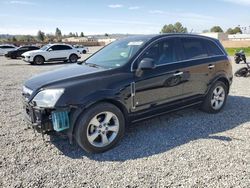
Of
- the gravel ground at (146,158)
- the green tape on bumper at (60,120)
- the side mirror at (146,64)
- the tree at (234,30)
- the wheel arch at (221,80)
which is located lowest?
the gravel ground at (146,158)

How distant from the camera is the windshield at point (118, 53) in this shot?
Answer: 4449 mm

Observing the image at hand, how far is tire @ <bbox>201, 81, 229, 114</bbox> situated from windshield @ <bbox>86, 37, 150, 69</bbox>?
6.28 feet

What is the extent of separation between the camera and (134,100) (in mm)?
4234

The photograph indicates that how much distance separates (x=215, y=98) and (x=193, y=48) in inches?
48.8

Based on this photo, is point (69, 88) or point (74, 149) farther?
point (74, 149)

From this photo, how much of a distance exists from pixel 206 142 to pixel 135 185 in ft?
5.55

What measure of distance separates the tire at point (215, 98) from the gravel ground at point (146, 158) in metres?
0.31

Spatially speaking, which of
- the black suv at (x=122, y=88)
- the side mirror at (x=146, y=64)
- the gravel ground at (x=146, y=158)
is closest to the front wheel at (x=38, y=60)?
the gravel ground at (x=146, y=158)

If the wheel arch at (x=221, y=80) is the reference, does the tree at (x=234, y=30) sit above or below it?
above

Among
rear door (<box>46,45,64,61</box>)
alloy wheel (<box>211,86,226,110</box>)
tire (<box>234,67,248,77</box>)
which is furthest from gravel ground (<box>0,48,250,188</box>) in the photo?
rear door (<box>46,45,64,61</box>)

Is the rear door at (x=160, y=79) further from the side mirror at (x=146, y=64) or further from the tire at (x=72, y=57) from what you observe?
the tire at (x=72, y=57)

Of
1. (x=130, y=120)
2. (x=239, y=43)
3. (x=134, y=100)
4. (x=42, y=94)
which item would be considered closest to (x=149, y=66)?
(x=134, y=100)

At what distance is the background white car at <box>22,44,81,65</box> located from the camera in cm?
1909

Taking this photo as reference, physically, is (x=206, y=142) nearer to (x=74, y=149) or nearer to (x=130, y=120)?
(x=130, y=120)
